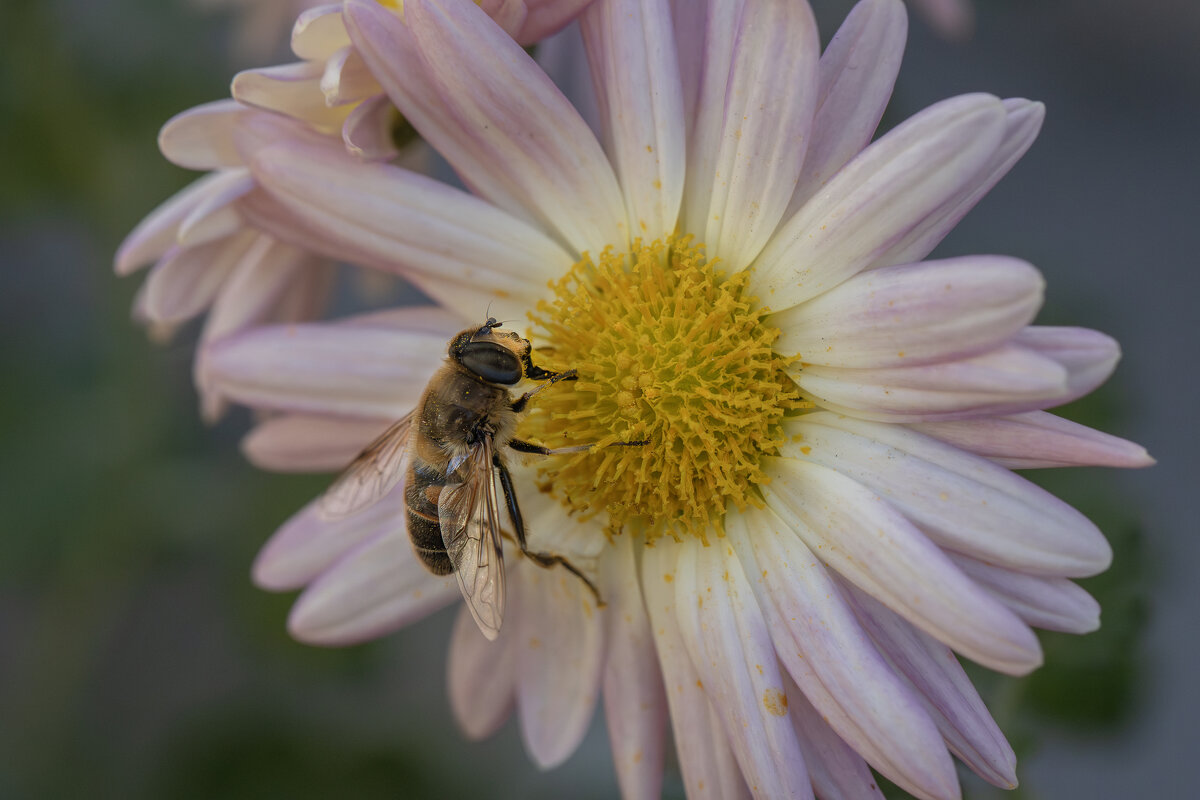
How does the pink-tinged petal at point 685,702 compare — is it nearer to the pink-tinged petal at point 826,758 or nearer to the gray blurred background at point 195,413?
the pink-tinged petal at point 826,758

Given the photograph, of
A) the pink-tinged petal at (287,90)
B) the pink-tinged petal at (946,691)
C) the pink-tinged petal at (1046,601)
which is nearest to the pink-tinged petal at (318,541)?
the pink-tinged petal at (287,90)

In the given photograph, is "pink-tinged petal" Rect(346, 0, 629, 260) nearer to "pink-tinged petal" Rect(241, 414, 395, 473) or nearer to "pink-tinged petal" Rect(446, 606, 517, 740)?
"pink-tinged petal" Rect(241, 414, 395, 473)

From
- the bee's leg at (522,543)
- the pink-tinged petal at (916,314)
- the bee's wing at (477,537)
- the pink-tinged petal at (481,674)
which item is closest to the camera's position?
the pink-tinged petal at (916,314)

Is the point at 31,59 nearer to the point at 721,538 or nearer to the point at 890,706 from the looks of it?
the point at 721,538

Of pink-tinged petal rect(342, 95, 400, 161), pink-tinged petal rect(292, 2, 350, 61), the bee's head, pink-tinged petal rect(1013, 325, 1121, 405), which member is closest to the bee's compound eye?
the bee's head

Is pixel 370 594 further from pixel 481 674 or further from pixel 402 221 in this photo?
pixel 402 221

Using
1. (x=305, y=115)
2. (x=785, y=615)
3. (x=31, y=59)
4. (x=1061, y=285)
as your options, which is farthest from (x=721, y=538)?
(x=31, y=59)
